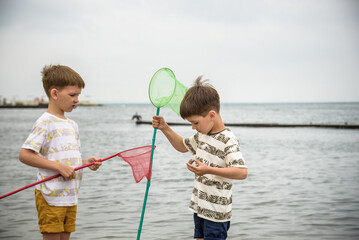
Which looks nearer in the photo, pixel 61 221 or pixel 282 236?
pixel 61 221

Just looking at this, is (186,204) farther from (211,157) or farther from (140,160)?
(211,157)

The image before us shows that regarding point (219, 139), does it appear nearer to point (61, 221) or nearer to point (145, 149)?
point (145, 149)

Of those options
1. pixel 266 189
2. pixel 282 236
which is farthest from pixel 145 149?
pixel 266 189

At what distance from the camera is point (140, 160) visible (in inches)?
121

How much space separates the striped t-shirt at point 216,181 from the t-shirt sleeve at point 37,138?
3.43ft

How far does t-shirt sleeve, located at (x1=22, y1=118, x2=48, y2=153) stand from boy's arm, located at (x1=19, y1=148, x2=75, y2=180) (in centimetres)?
4

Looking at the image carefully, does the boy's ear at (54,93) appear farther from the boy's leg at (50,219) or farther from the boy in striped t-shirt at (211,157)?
the boy in striped t-shirt at (211,157)

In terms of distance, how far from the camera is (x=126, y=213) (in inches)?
258

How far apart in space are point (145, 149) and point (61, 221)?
78 centimetres

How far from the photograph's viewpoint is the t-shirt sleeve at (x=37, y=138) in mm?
2625

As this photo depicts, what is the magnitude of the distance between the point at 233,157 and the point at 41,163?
48.4 inches

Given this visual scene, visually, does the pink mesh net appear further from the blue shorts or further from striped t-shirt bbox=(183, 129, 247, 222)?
the blue shorts

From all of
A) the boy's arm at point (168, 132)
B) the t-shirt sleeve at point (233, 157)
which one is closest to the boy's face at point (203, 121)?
the t-shirt sleeve at point (233, 157)

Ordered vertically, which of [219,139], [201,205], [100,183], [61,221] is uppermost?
[219,139]
